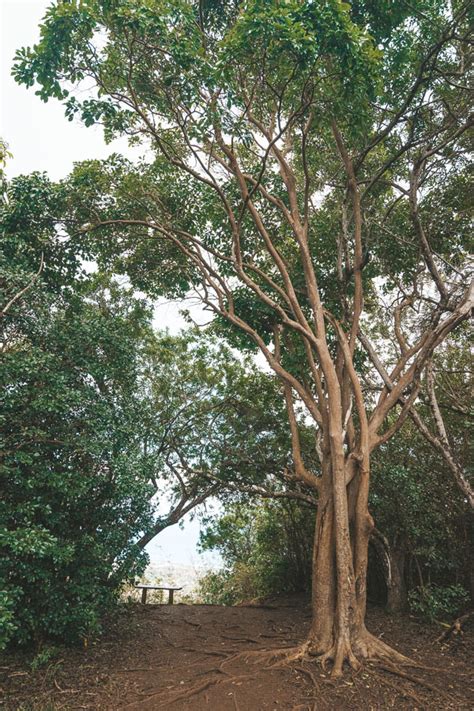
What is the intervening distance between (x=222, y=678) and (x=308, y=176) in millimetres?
6138

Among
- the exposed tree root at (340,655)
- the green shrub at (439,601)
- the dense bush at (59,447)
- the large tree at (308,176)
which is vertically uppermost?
the large tree at (308,176)

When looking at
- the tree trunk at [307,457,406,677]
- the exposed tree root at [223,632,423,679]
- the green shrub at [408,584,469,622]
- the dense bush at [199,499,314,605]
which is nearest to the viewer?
the exposed tree root at [223,632,423,679]

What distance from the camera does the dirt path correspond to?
178 inches

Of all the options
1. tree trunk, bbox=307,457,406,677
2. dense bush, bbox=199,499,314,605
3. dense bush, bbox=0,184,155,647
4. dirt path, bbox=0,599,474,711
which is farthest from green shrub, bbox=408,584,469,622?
dense bush, bbox=0,184,155,647

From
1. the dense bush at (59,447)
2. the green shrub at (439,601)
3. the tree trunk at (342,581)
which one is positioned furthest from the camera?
the green shrub at (439,601)

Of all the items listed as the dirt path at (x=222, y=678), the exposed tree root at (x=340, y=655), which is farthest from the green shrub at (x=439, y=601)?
the exposed tree root at (x=340, y=655)

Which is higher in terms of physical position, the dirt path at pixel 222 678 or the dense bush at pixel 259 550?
the dense bush at pixel 259 550

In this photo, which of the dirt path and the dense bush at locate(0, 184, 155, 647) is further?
the dense bush at locate(0, 184, 155, 647)

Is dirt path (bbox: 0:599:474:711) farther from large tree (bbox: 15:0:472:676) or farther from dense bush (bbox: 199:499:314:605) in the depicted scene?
dense bush (bbox: 199:499:314:605)

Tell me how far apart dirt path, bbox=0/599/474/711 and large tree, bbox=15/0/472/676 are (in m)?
0.53

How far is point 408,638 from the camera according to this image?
22.1 feet

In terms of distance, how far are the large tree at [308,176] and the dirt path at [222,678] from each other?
0.53 meters

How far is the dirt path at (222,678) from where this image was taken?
4.53 meters

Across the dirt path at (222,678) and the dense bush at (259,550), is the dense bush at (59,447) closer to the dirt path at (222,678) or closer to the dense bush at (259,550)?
the dirt path at (222,678)
